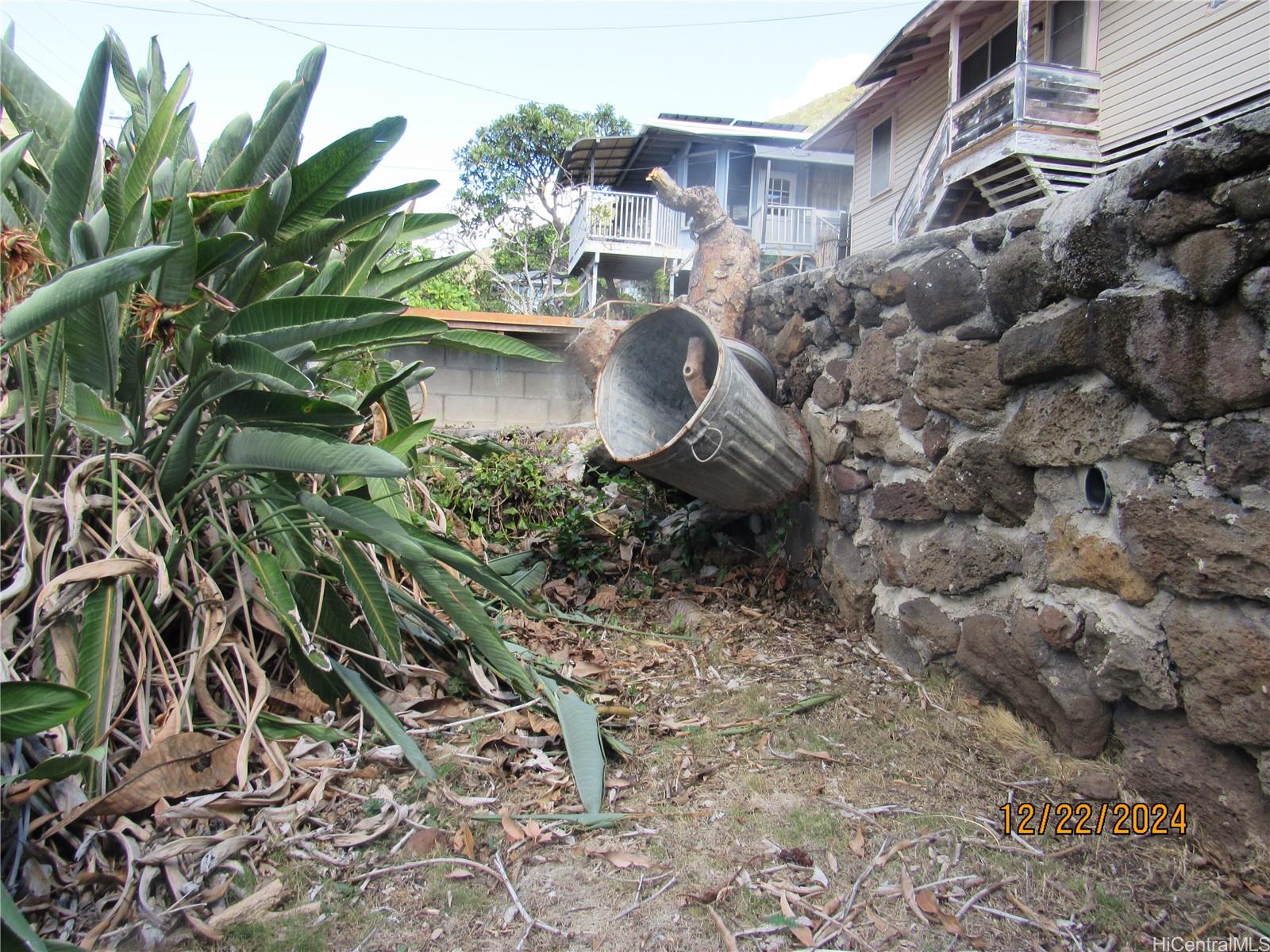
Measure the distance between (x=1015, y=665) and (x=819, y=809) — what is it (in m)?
0.77

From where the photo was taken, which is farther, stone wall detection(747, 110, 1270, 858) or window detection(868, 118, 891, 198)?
window detection(868, 118, 891, 198)

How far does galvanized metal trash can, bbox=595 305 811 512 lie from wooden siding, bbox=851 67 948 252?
9168 millimetres

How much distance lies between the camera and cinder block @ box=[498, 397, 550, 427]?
5.27 meters

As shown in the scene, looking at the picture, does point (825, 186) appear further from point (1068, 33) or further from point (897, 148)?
point (1068, 33)

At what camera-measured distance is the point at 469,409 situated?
521cm

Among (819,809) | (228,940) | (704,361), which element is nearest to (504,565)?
(704,361)

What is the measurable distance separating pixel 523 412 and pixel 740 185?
39.9 ft

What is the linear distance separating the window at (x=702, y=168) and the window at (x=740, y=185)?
0.37 m

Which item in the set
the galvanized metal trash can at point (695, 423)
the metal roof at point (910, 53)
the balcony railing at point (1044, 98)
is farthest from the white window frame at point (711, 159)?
the galvanized metal trash can at point (695, 423)

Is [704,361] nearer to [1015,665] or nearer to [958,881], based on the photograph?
[1015,665]

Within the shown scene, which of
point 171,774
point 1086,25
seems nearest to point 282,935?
point 171,774

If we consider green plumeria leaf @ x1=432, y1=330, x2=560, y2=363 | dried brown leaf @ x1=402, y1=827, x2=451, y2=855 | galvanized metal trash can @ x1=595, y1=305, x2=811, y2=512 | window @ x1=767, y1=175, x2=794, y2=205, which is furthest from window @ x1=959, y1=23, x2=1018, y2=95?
dried brown leaf @ x1=402, y1=827, x2=451, y2=855
